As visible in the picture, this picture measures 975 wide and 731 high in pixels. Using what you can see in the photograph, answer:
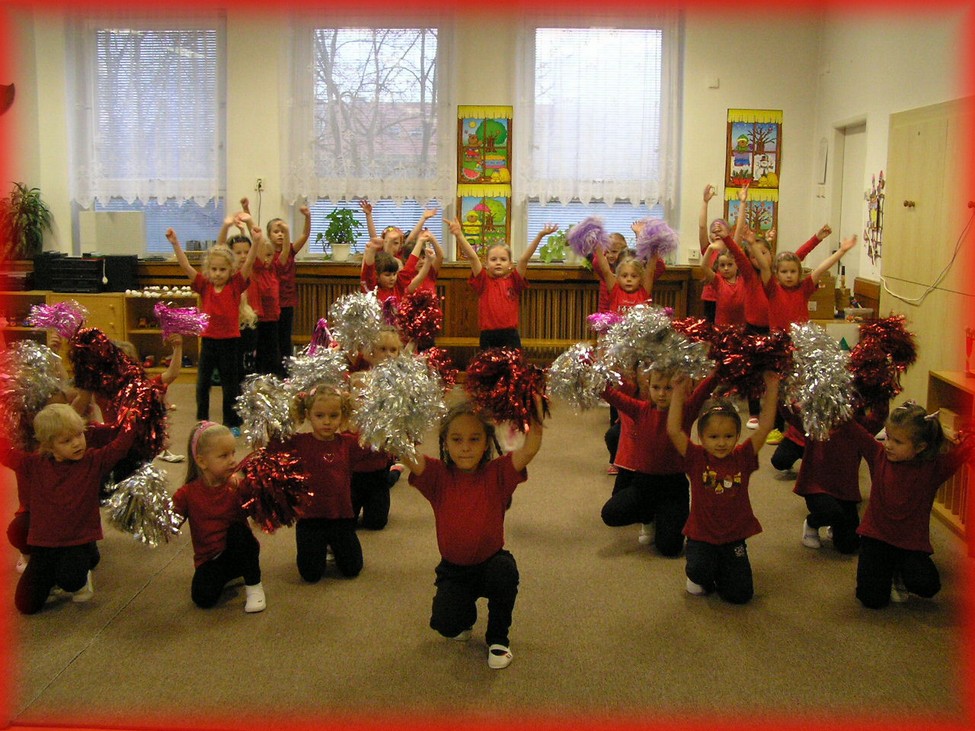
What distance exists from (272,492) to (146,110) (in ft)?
19.1

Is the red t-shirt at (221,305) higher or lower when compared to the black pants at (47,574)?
higher

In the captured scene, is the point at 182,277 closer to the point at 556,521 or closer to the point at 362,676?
the point at 556,521

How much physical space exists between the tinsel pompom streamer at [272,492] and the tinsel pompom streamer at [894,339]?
7.17ft

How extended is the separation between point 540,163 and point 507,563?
18.2ft

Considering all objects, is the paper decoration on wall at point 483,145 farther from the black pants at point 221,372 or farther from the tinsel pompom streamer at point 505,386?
the tinsel pompom streamer at point 505,386

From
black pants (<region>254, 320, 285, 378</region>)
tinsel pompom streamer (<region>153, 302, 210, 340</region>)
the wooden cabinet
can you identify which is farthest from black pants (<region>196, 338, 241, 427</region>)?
the wooden cabinet

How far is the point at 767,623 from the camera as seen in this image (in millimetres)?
3297

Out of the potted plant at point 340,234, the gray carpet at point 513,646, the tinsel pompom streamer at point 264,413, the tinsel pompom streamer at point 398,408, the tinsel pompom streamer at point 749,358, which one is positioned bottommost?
the gray carpet at point 513,646

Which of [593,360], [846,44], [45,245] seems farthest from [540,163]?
[593,360]

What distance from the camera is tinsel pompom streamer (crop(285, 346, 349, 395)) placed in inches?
142

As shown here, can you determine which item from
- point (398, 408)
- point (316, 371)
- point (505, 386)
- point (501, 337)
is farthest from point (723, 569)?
point (501, 337)

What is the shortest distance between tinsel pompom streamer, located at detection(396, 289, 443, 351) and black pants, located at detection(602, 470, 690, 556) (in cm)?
126

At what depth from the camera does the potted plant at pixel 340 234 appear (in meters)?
7.95

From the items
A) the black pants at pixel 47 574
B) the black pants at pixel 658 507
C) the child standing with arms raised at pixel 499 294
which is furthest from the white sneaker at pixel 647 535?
the black pants at pixel 47 574
